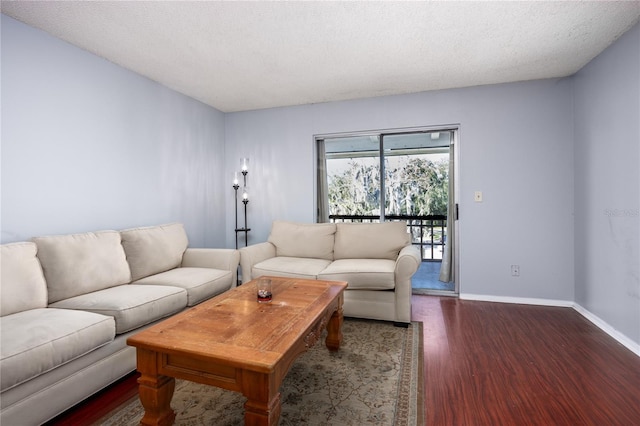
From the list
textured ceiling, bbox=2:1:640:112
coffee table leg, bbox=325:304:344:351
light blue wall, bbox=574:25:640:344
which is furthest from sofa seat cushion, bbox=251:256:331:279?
Answer: light blue wall, bbox=574:25:640:344

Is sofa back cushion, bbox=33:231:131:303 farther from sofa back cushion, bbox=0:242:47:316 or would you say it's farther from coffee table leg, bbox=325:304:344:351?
coffee table leg, bbox=325:304:344:351

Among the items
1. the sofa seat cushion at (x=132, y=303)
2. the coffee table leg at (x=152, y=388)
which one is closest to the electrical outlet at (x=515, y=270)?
the sofa seat cushion at (x=132, y=303)

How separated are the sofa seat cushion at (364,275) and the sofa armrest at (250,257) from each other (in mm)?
777

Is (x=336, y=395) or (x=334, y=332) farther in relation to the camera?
(x=334, y=332)

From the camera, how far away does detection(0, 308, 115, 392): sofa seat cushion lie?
4.38 feet

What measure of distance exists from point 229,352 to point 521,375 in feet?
6.09

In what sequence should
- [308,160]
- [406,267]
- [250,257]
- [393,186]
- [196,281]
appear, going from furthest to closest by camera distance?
[308,160] < [393,186] < [250,257] < [406,267] < [196,281]

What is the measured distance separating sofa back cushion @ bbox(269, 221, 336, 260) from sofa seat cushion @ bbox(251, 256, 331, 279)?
18 cm

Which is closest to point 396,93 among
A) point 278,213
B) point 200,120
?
point 278,213

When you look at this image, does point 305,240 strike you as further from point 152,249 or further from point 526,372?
point 526,372

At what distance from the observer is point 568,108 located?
326cm

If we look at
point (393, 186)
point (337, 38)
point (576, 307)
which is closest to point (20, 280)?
point (337, 38)

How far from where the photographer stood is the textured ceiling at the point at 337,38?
82.5 inches

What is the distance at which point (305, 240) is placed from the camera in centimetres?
364
